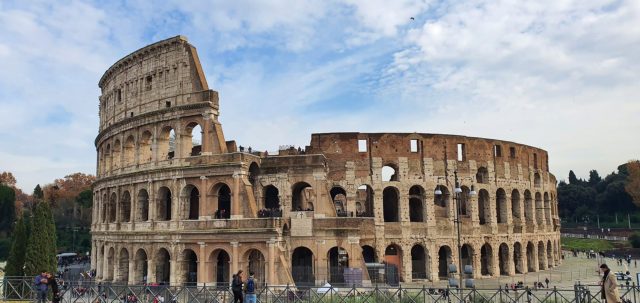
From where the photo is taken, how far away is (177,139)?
98.5ft

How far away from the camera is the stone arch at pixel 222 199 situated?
29.0 meters

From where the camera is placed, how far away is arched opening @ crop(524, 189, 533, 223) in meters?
40.0

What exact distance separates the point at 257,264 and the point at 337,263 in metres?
5.04

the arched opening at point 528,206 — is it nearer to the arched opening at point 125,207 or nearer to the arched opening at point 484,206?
the arched opening at point 484,206

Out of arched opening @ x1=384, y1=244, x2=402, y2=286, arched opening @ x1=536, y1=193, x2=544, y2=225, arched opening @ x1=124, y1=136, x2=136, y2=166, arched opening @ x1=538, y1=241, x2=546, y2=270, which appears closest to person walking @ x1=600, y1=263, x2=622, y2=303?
arched opening @ x1=384, y1=244, x2=402, y2=286

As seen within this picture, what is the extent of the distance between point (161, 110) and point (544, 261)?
102 feet

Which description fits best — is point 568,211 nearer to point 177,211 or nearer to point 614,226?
point 614,226

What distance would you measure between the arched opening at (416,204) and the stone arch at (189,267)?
48.2 ft

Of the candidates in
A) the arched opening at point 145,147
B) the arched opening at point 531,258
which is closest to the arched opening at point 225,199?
the arched opening at point 145,147

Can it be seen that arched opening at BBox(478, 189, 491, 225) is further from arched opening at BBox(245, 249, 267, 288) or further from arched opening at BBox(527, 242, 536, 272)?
arched opening at BBox(245, 249, 267, 288)

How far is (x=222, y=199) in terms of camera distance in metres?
32.5

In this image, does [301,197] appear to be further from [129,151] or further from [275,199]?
[129,151]

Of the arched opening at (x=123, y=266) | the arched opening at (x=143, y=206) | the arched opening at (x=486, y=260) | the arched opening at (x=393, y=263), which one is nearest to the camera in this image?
the arched opening at (x=393, y=263)

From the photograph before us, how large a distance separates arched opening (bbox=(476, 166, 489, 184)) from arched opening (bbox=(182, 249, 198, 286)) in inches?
800
